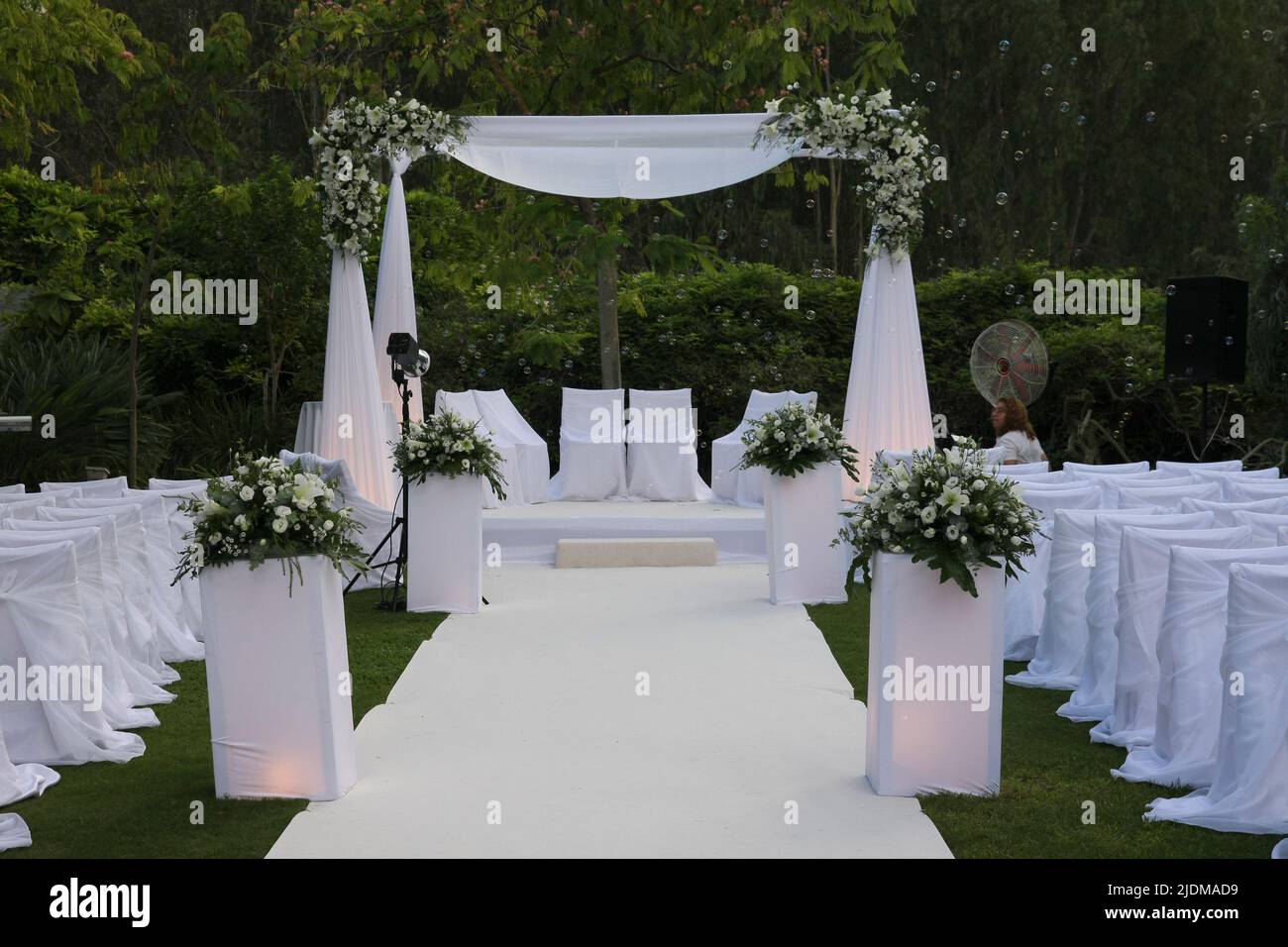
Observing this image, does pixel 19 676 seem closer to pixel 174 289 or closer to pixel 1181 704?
pixel 1181 704

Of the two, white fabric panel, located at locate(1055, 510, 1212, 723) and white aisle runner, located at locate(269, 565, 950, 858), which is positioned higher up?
white fabric panel, located at locate(1055, 510, 1212, 723)

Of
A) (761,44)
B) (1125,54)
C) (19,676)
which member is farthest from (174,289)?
(1125,54)

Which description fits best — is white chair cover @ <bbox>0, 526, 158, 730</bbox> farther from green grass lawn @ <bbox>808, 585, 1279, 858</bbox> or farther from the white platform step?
the white platform step

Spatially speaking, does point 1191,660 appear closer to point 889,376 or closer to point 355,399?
point 889,376

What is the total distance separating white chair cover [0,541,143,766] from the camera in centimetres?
513

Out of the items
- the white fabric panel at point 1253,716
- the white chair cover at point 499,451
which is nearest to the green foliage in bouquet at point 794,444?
the white chair cover at point 499,451

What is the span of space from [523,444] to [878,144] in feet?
12.6

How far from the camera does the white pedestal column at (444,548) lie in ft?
27.2

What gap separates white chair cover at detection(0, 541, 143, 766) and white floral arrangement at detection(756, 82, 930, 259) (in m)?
6.33

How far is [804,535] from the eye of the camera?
852 centimetres

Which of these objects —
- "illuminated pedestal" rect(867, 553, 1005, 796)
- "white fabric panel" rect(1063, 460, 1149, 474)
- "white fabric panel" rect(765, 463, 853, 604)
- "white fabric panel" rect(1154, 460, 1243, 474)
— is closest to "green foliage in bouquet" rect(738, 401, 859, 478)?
"white fabric panel" rect(765, 463, 853, 604)

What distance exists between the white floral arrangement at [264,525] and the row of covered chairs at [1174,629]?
8.85 ft

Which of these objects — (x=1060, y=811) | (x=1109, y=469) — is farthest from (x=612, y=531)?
(x=1060, y=811)

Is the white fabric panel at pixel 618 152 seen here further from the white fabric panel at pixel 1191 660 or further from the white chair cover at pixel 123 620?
the white fabric panel at pixel 1191 660
